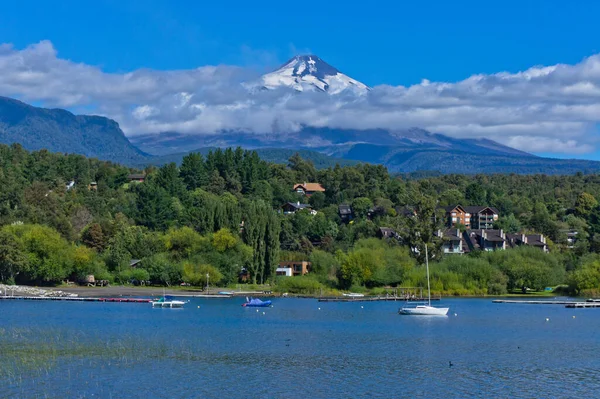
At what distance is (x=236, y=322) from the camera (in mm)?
68062

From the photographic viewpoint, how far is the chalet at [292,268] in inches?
4685

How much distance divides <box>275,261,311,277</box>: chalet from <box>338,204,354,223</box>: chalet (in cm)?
3475

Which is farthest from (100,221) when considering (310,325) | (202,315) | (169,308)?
(310,325)

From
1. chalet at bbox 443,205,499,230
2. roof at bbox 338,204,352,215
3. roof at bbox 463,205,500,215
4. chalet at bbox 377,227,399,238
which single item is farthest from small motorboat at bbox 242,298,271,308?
roof at bbox 463,205,500,215

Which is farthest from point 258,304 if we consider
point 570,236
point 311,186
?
point 311,186

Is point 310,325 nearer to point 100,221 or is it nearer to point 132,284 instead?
point 132,284

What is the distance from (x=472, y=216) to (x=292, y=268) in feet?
190

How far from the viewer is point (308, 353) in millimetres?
49438

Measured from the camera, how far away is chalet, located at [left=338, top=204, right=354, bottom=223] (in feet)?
505

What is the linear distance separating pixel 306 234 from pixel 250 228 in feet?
122

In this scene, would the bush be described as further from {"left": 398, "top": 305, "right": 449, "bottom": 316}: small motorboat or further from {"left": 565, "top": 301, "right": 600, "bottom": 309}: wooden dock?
{"left": 565, "top": 301, "right": 600, "bottom": 309}: wooden dock

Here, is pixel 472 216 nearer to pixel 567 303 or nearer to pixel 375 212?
pixel 375 212

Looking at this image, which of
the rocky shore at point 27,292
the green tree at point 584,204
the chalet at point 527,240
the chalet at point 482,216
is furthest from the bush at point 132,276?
the green tree at point 584,204

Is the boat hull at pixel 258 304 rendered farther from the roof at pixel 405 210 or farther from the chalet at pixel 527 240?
the roof at pixel 405 210
